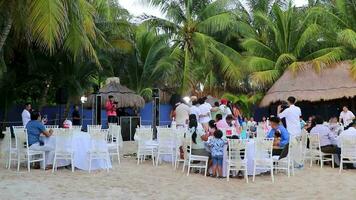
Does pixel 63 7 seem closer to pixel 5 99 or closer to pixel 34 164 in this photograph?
pixel 34 164

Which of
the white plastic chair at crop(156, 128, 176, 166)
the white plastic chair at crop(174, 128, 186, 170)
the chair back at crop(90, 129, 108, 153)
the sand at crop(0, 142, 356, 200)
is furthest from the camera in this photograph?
the white plastic chair at crop(156, 128, 176, 166)

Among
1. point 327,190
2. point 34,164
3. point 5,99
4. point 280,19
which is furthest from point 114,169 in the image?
point 280,19

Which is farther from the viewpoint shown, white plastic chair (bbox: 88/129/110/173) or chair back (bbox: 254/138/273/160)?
white plastic chair (bbox: 88/129/110/173)

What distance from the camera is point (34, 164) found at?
10680mm

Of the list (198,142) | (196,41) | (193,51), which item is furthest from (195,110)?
(193,51)

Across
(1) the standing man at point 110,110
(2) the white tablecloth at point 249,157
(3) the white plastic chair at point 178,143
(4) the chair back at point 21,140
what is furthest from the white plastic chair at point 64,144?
(1) the standing man at point 110,110

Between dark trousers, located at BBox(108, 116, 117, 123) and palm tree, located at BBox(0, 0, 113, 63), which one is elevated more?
palm tree, located at BBox(0, 0, 113, 63)

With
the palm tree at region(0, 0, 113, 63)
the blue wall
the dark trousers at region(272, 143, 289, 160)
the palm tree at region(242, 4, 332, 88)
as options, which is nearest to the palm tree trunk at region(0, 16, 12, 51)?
the palm tree at region(0, 0, 113, 63)

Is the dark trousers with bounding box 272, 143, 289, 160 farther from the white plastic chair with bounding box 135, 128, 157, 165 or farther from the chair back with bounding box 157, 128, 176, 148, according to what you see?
the white plastic chair with bounding box 135, 128, 157, 165

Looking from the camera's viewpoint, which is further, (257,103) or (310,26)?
(257,103)

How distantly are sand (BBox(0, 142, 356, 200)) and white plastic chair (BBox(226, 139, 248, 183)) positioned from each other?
23 cm

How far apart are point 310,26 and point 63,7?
15.4 metres

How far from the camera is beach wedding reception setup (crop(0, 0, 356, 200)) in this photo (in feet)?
29.3

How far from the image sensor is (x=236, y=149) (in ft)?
29.9
